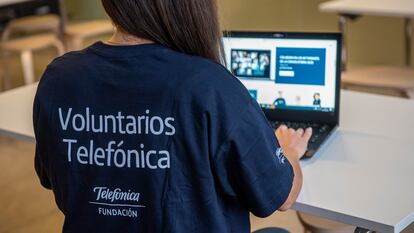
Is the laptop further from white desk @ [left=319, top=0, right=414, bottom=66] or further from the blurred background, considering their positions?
white desk @ [left=319, top=0, right=414, bottom=66]

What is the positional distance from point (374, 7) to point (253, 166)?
99.5 inches

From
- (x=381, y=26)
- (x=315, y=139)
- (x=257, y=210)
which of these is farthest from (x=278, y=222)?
(x=381, y=26)

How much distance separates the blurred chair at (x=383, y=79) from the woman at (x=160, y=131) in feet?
6.72

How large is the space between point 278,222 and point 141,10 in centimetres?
178

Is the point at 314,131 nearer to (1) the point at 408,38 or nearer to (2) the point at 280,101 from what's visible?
(2) the point at 280,101

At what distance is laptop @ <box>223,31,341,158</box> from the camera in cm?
184

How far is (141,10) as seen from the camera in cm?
117

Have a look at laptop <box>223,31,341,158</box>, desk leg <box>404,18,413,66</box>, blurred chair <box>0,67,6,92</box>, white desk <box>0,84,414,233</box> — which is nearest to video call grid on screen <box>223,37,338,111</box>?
laptop <box>223,31,341,158</box>

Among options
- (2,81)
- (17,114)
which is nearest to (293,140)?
(17,114)

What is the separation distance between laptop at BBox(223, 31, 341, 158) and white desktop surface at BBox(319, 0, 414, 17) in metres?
1.70

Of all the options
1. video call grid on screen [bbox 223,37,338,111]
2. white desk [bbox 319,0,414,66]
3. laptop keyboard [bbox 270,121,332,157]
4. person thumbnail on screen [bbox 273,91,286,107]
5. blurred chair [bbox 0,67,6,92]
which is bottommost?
blurred chair [bbox 0,67,6,92]

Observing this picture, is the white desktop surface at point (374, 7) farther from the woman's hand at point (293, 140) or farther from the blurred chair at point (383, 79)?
the woman's hand at point (293, 140)

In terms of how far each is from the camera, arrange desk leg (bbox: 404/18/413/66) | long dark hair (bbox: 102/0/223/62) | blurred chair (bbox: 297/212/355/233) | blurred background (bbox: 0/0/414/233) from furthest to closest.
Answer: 1. desk leg (bbox: 404/18/413/66)
2. blurred background (bbox: 0/0/414/233)
3. blurred chair (bbox: 297/212/355/233)
4. long dark hair (bbox: 102/0/223/62)

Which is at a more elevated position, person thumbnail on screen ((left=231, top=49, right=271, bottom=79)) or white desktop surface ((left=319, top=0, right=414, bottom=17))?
white desktop surface ((left=319, top=0, right=414, bottom=17))
